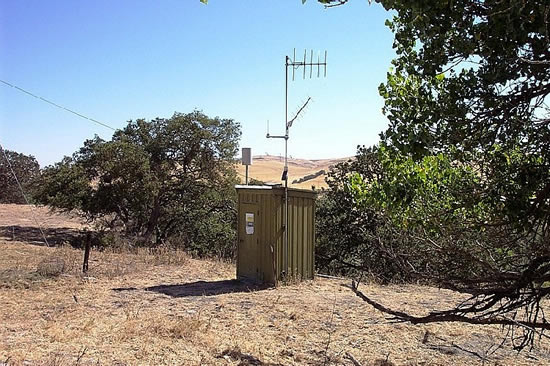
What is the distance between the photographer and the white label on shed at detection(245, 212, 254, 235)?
1130 centimetres

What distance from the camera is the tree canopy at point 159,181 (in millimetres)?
16984

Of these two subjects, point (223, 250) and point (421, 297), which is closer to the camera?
point (421, 297)

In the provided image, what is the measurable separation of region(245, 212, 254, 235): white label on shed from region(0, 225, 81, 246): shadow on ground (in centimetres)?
828

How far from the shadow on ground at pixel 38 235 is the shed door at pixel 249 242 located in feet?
26.4

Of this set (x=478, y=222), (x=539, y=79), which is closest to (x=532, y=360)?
(x=478, y=222)

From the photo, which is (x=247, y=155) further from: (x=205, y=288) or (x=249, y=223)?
(x=205, y=288)

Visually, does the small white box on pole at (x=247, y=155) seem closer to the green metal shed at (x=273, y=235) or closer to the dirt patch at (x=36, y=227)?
the green metal shed at (x=273, y=235)

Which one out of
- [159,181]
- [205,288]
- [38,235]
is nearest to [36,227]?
[38,235]

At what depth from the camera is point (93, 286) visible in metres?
9.81

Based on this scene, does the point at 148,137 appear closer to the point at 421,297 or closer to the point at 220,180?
the point at 220,180

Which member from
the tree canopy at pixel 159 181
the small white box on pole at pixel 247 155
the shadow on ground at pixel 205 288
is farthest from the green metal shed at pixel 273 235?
the tree canopy at pixel 159 181

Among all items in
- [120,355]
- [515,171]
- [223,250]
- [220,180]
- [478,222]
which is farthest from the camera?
[220,180]

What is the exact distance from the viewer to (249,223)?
11.4 meters

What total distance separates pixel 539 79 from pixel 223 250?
48.9ft
